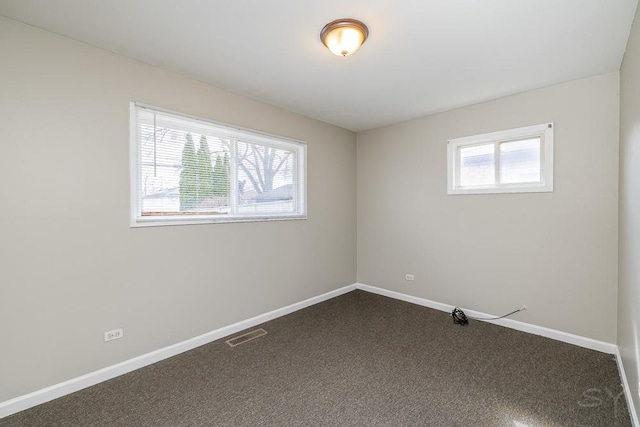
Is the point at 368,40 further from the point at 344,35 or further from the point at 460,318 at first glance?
the point at 460,318

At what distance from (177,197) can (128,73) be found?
3.54 feet

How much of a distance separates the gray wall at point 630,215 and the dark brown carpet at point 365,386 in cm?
34

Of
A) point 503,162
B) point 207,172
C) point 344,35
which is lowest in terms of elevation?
point 207,172

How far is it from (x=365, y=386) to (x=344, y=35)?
253 cm

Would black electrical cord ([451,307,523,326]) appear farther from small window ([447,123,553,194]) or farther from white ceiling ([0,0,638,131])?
white ceiling ([0,0,638,131])

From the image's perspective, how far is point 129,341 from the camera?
7.60ft

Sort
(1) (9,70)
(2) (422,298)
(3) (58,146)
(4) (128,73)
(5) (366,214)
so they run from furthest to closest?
(5) (366,214), (2) (422,298), (4) (128,73), (3) (58,146), (1) (9,70)

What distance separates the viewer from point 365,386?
211 centimetres

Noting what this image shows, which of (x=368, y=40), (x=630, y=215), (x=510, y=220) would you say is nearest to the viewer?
(x=630, y=215)

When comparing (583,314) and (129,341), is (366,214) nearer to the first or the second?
(583,314)

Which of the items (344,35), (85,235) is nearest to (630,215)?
(344,35)

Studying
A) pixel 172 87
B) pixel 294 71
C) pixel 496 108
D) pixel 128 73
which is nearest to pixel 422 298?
pixel 496 108

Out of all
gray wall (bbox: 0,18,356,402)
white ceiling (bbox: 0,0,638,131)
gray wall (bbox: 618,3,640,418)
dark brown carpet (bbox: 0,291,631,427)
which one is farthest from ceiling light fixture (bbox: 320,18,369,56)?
dark brown carpet (bbox: 0,291,631,427)

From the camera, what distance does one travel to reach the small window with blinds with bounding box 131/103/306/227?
2432 millimetres
